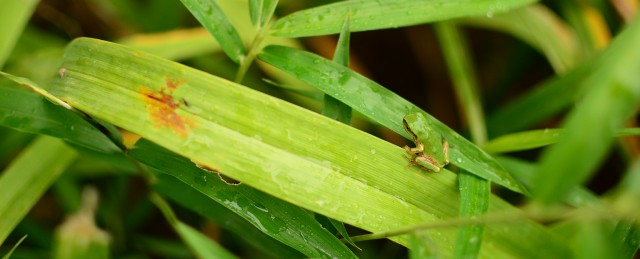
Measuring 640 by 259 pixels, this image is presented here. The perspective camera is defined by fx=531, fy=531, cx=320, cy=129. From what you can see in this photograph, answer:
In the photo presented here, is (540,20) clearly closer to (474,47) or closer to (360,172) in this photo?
(474,47)

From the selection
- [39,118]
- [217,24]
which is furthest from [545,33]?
[39,118]

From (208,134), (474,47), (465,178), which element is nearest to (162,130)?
(208,134)

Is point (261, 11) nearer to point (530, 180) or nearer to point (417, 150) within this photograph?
point (417, 150)

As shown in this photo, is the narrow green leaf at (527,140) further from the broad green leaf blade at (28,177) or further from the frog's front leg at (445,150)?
the broad green leaf blade at (28,177)

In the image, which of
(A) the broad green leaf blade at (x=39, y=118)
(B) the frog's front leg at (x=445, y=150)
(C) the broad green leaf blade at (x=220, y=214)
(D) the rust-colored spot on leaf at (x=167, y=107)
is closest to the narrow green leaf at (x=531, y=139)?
(B) the frog's front leg at (x=445, y=150)

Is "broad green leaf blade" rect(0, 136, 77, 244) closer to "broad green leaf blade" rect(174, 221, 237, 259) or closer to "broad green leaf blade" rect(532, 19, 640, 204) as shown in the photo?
"broad green leaf blade" rect(174, 221, 237, 259)

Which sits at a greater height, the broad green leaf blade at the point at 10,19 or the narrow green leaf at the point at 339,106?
the broad green leaf blade at the point at 10,19

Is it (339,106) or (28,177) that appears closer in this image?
(339,106)
